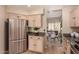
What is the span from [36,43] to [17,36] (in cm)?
25

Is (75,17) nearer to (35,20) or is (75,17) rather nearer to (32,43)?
(35,20)

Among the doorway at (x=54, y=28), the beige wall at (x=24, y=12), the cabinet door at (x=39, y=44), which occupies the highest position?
the beige wall at (x=24, y=12)

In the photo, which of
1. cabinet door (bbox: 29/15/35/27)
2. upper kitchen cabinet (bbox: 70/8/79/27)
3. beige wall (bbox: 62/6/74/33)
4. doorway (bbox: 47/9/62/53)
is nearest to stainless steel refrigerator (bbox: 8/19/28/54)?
cabinet door (bbox: 29/15/35/27)

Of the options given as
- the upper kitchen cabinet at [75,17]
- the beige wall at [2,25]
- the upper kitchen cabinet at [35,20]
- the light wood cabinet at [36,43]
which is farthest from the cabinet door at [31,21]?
the upper kitchen cabinet at [75,17]

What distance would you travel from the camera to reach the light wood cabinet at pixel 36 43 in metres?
1.65

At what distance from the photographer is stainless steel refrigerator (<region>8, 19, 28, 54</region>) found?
5.38ft

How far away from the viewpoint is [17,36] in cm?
166

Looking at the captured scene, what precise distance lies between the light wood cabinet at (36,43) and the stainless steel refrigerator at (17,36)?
8 centimetres

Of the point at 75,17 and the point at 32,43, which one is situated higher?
the point at 75,17

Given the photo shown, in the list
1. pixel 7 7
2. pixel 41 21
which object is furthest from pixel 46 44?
pixel 7 7

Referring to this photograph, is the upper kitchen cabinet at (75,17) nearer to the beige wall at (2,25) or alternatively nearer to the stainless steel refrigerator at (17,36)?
the stainless steel refrigerator at (17,36)

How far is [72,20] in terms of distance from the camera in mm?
1611

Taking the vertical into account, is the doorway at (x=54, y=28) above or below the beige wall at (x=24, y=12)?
below

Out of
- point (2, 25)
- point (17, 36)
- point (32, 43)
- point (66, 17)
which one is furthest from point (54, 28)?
point (2, 25)
